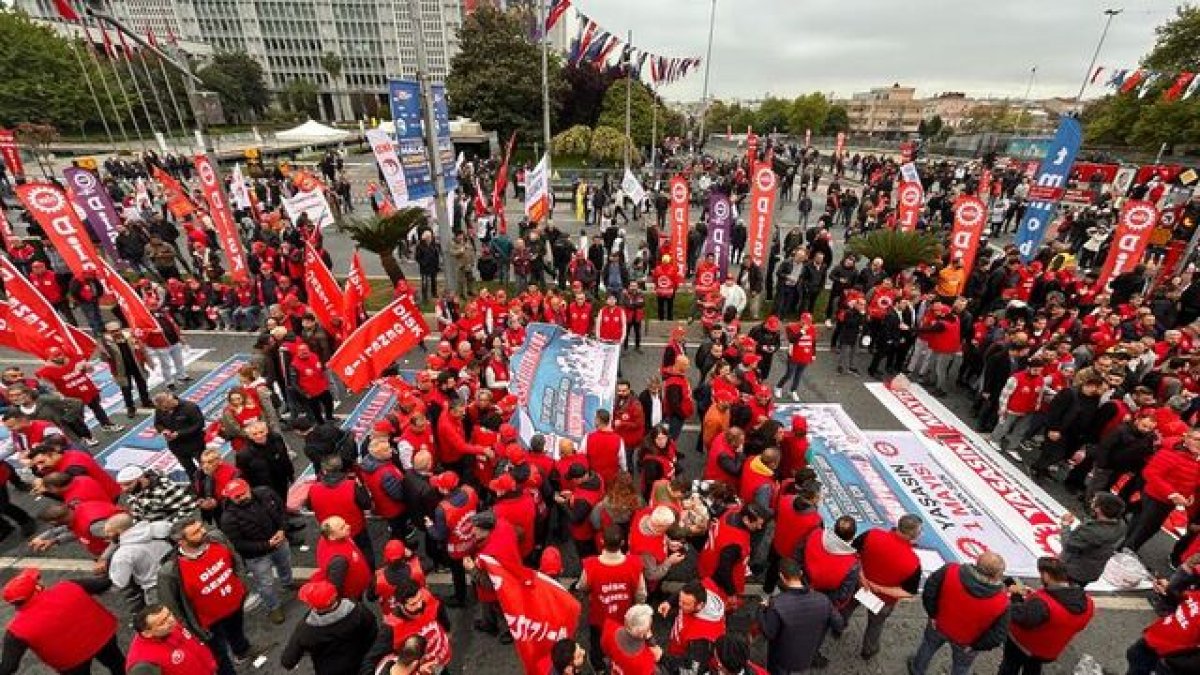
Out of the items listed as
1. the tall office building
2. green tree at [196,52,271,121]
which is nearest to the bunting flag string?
green tree at [196,52,271,121]

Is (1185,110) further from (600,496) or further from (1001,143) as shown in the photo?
(600,496)

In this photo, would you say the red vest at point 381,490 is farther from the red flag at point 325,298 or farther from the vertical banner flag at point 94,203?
the vertical banner flag at point 94,203

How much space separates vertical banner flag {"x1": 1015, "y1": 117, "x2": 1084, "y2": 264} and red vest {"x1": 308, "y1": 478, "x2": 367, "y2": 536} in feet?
54.1

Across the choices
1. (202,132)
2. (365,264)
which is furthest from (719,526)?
(365,264)

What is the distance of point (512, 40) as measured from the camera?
138 ft

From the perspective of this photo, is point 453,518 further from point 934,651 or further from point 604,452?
point 934,651

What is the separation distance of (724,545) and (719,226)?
1021 centimetres

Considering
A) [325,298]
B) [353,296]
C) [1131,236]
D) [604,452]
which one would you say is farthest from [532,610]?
[1131,236]

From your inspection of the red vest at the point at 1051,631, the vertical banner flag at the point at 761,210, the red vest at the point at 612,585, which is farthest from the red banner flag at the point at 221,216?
the red vest at the point at 1051,631

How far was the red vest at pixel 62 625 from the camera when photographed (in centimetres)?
419

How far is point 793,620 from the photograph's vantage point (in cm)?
444

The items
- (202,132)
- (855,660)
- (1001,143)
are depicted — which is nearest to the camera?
(855,660)

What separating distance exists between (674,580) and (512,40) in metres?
44.9

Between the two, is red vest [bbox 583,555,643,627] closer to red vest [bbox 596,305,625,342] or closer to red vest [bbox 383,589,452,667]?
red vest [bbox 383,589,452,667]
